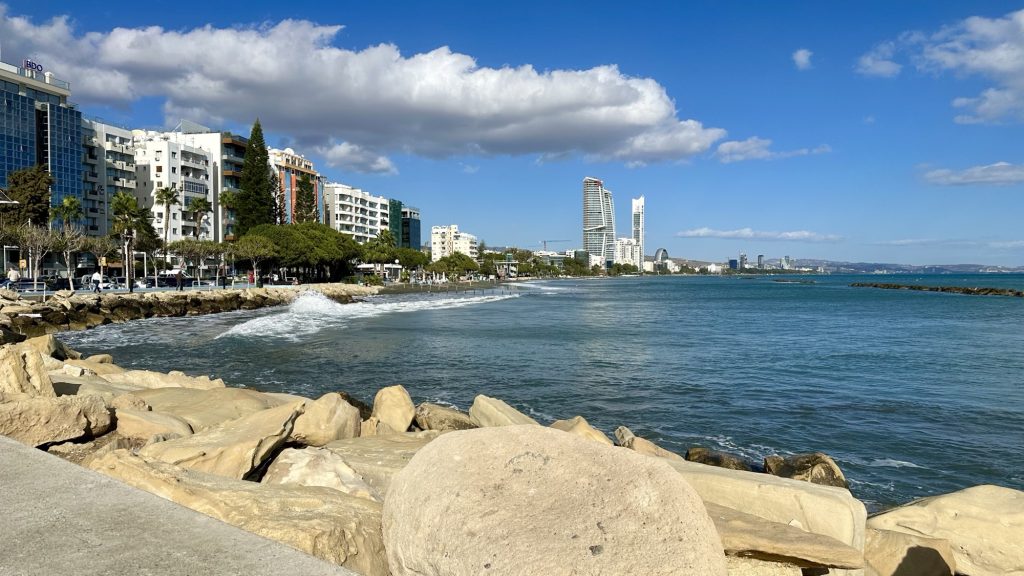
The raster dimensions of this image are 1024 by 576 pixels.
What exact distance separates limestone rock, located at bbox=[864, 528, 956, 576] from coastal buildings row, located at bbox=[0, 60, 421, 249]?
8758 cm

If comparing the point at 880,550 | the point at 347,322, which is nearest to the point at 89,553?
the point at 880,550

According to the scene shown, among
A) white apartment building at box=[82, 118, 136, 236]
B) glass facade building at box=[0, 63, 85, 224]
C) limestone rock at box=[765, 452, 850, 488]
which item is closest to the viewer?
limestone rock at box=[765, 452, 850, 488]

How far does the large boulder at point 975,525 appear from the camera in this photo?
22.8 ft

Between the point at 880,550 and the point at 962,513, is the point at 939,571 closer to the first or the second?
the point at 880,550

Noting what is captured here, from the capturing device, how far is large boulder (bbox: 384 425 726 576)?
11.5ft

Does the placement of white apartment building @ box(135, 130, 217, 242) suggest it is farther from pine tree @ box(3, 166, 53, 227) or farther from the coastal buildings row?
pine tree @ box(3, 166, 53, 227)

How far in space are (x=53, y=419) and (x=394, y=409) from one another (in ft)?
15.9

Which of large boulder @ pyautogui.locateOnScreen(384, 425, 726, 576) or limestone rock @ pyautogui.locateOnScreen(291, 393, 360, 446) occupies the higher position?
large boulder @ pyautogui.locateOnScreen(384, 425, 726, 576)

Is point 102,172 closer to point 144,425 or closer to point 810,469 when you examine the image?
point 144,425

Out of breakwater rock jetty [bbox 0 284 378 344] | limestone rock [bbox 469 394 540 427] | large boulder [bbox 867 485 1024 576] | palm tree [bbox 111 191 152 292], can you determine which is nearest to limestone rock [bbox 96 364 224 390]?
limestone rock [bbox 469 394 540 427]

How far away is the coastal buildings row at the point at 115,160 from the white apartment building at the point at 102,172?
13 cm

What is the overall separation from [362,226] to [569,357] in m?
146

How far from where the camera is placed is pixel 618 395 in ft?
59.9

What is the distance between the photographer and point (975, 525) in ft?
23.9
